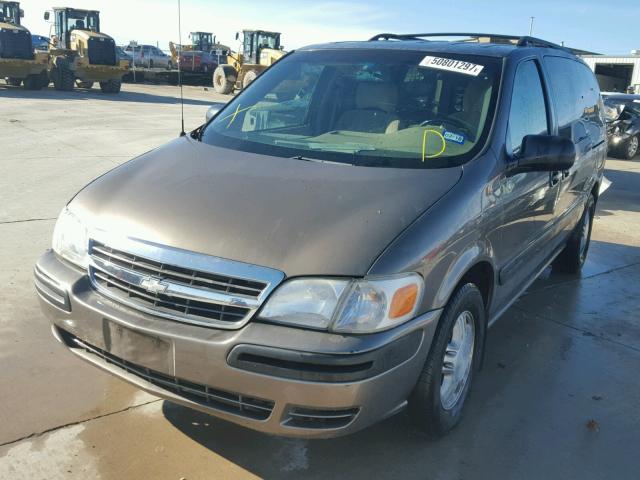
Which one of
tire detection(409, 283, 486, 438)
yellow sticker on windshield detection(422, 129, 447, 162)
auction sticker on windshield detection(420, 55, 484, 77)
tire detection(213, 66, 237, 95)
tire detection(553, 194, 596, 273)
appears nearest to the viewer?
A: tire detection(409, 283, 486, 438)

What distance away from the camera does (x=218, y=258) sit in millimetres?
2373

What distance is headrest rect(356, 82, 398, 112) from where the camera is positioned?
11.7 feet

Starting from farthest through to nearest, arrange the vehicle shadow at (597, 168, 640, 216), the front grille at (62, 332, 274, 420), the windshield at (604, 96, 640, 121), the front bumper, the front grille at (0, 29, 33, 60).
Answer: the front grille at (0, 29, 33, 60), the windshield at (604, 96, 640, 121), the vehicle shadow at (597, 168, 640, 216), the front grille at (62, 332, 274, 420), the front bumper

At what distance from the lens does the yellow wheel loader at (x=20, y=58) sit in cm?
2253

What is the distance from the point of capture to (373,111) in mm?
3543

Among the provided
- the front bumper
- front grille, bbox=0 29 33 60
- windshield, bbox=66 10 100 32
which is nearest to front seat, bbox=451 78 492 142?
the front bumper

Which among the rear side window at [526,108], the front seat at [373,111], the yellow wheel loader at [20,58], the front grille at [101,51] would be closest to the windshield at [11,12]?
the yellow wheel loader at [20,58]

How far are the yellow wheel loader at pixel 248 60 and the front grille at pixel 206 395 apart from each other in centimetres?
2532

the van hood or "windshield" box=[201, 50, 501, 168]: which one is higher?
"windshield" box=[201, 50, 501, 168]

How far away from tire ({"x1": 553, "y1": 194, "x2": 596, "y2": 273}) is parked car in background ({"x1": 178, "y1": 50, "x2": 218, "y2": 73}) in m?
32.3

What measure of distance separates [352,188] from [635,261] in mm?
4826

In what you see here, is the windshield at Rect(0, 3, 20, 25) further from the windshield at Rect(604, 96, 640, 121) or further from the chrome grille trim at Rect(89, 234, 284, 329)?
the chrome grille trim at Rect(89, 234, 284, 329)

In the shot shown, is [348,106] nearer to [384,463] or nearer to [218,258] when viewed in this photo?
[218,258]

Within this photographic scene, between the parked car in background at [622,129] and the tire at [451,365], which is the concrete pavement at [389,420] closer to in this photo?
the tire at [451,365]
